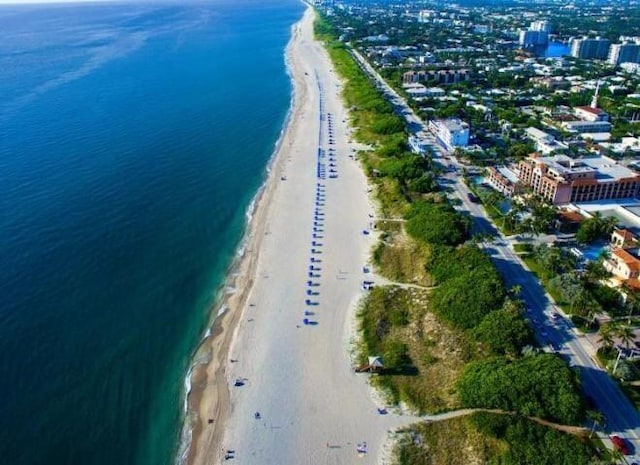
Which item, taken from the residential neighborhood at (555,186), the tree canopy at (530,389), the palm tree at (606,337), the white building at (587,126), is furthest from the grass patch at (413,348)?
the white building at (587,126)

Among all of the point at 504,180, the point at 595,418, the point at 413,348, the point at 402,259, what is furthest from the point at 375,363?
the point at 504,180

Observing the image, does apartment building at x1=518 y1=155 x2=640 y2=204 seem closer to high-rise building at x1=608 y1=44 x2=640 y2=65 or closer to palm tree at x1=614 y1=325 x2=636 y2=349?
palm tree at x1=614 y1=325 x2=636 y2=349

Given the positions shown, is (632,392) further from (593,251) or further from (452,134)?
(452,134)

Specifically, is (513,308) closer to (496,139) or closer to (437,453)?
(437,453)

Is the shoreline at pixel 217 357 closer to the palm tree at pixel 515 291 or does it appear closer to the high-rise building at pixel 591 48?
the palm tree at pixel 515 291

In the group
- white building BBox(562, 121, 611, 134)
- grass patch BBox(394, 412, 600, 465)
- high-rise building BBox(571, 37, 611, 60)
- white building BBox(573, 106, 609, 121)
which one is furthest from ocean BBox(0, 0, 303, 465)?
high-rise building BBox(571, 37, 611, 60)

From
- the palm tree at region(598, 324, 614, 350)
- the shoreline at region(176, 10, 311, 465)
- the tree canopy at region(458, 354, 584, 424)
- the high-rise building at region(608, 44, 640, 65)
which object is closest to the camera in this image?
the tree canopy at region(458, 354, 584, 424)

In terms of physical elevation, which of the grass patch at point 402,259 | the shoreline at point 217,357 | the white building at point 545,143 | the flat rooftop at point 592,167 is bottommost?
the shoreline at point 217,357
